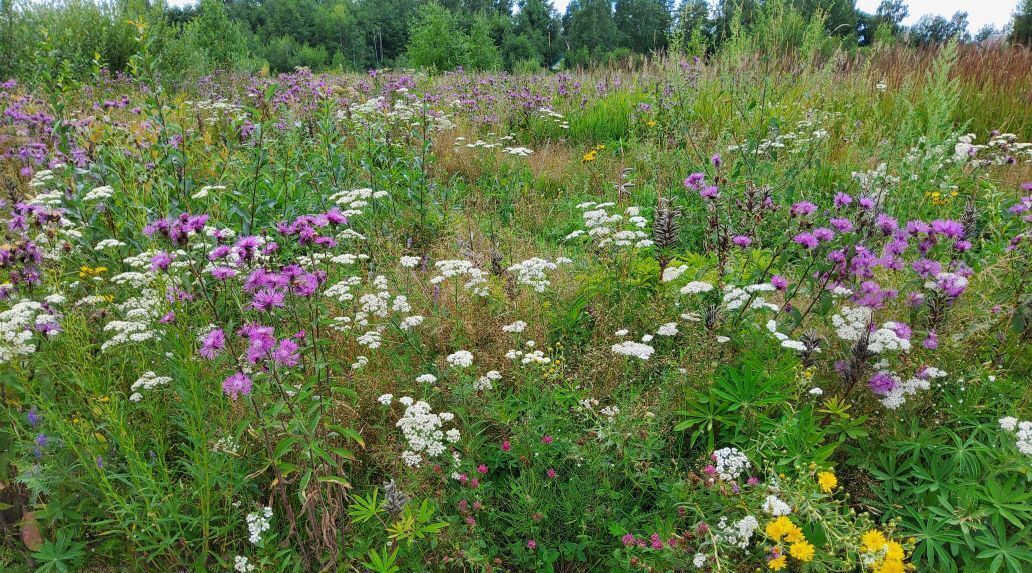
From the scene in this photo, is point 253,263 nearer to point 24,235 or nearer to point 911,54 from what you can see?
point 24,235

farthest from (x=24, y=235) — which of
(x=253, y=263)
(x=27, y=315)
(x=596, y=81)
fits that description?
(x=596, y=81)

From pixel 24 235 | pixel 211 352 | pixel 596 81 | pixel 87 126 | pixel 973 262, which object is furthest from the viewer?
pixel 596 81

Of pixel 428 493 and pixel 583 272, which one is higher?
pixel 583 272

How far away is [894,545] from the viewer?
5.16 ft

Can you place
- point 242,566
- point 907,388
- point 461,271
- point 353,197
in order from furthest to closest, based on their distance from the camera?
1. point 353,197
2. point 461,271
3. point 907,388
4. point 242,566

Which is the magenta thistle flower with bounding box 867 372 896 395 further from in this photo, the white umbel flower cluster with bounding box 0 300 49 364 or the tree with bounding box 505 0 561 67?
the tree with bounding box 505 0 561 67

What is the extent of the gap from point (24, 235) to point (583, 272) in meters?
3.15

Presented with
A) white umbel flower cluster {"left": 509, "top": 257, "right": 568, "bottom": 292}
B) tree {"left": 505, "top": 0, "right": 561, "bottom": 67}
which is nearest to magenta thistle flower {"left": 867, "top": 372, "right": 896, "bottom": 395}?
white umbel flower cluster {"left": 509, "top": 257, "right": 568, "bottom": 292}

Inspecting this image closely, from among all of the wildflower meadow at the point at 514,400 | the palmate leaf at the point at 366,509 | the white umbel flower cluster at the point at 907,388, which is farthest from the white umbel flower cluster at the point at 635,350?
the palmate leaf at the point at 366,509

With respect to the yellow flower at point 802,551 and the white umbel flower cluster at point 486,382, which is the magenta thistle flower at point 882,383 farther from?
the white umbel flower cluster at point 486,382

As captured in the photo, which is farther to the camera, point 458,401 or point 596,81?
point 596,81

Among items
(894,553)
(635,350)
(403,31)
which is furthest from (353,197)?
(403,31)

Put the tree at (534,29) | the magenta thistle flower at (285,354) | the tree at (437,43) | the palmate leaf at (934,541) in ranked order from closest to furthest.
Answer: the magenta thistle flower at (285,354) < the palmate leaf at (934,541) < the tree at (437,43) < the tree at (534,29)

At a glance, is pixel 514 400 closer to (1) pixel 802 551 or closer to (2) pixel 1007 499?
(1) pixel 802 551
